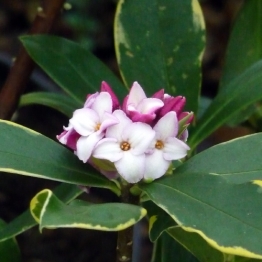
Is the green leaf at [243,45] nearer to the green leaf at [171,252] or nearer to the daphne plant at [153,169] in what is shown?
the daphne plant at [153,169]

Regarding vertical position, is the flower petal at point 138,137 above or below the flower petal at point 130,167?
above

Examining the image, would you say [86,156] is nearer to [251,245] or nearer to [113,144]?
[113,144]

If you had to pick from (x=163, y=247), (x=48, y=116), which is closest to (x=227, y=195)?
(x=163, y=247)

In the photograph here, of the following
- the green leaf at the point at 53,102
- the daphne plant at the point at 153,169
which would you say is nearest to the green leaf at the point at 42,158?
the daphne plant at the point at 153,169

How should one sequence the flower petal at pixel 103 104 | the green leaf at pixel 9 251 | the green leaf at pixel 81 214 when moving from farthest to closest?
the green leaf at pixel 9 251
the flower petal at pixel 103 104
the green leaf at pixel 81 214

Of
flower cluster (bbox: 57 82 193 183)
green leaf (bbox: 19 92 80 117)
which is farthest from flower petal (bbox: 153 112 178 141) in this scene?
green leaf (bbox: 19 92 80 117)

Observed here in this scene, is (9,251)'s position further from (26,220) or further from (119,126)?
(119,126)

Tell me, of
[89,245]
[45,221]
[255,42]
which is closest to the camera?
[45,221]
